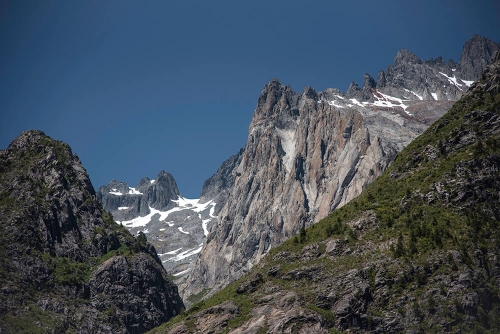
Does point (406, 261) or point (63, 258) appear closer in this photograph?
point (406, 261)

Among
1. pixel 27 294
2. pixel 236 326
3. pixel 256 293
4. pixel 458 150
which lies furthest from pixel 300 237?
pixel 27 294

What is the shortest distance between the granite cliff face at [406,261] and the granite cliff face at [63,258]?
52.7 meters

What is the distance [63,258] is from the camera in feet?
471

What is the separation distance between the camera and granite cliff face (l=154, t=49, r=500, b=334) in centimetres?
6384

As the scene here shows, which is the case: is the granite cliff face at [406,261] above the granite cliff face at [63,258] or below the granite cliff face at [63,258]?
below

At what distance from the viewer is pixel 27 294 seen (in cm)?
12000

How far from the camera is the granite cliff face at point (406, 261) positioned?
63844mm

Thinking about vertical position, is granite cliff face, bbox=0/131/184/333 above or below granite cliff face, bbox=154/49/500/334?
above

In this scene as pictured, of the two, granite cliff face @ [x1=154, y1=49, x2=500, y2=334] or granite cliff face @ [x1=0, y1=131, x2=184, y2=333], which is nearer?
granite cliff face @ [x1=154, y1=49, x2=500, y2=334]

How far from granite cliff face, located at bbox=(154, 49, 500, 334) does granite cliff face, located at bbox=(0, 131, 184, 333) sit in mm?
52738

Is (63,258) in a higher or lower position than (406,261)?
higher

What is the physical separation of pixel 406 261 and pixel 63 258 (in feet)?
349

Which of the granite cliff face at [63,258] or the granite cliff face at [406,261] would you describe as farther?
the granite cliff face at [63,258]

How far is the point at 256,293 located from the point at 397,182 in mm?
33846
